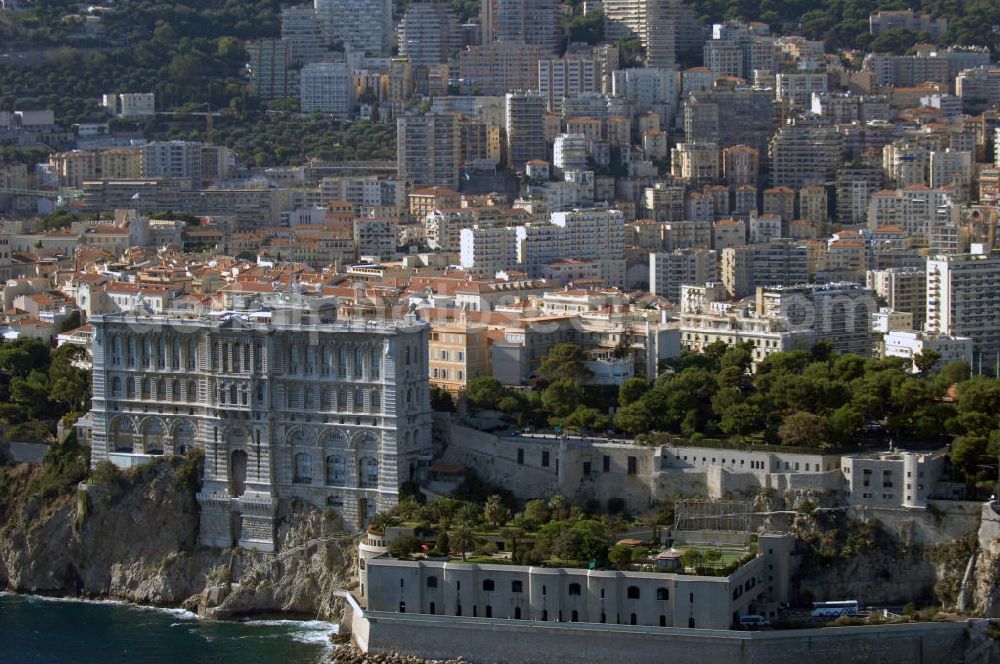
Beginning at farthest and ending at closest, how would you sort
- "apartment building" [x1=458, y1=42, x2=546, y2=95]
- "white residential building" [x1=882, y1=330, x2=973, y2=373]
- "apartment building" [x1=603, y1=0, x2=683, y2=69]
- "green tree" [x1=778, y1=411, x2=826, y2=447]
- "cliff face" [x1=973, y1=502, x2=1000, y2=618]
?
"apartment building" [x1=603, y1=0, x2=683, y2=69], "apartment building" [x1=458, y1=42, x2=546, y2=95], "white residential building" [x1=882, y1=330, x2=973, y2=373], "green tree" [x1=778, y1=411, x2=826, y2=447], "cliff face" [x1=973, y1=502, x2=1000, y2=618]

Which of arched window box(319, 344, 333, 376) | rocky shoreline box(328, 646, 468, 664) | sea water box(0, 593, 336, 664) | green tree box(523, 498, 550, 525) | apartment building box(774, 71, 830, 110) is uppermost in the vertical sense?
apartment building box(774, 71, 830, 110)

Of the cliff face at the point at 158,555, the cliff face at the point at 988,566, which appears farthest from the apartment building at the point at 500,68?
the cliff face at the point at 988,566

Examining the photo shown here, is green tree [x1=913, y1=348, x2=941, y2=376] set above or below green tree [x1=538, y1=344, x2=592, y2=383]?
below

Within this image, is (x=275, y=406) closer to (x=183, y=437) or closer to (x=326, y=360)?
(x=326, y=360)

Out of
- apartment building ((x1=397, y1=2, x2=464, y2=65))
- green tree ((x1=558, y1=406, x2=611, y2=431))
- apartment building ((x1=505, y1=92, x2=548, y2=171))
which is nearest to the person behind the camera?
green tree ((x1=558, y1=406, x2=611, y2=431))

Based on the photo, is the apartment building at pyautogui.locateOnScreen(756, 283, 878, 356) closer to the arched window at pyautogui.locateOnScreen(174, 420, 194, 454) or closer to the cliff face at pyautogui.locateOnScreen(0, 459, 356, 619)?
the arched window at pyautogui.locateOnScreen(174, 420, 194, 454)

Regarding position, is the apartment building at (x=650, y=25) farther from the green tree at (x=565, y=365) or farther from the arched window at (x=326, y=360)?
the arched window at (x=326, y=360)

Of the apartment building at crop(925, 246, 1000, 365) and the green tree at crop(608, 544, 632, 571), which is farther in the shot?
the apartment building at crop(925, 246, 1000, 365)

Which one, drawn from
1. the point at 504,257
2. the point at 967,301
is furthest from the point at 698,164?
the point at 967,301

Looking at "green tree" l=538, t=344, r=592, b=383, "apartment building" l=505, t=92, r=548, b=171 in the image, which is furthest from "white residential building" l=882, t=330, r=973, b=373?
"apartment building" l=505, t=92, r=548, b=171
